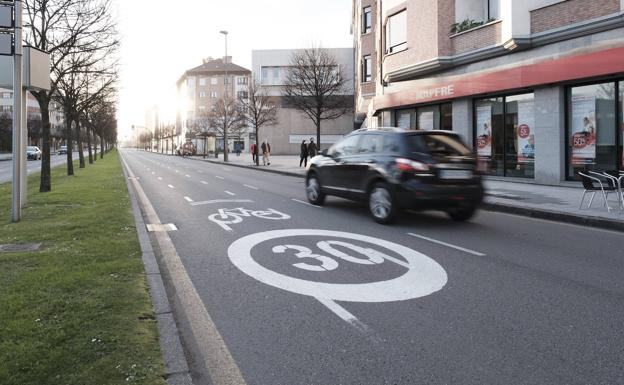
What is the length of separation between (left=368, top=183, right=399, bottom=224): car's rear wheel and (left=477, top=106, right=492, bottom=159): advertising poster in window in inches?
441

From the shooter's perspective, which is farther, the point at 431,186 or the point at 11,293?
the point at 431,186

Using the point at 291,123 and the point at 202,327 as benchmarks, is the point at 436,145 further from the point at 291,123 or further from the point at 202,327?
the point at 291,123

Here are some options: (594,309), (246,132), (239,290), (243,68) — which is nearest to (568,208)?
(594,309)

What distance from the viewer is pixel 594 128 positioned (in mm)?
15727

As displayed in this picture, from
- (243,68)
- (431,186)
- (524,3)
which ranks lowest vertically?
(431,186)

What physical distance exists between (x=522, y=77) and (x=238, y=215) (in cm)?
1111

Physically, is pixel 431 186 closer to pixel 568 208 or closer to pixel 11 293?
pixel 568 208

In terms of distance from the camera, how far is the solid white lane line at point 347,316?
13.7 feet

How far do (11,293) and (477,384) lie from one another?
13.2 ft

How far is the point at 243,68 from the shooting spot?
116 meters

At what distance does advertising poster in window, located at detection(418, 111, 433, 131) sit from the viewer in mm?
23172

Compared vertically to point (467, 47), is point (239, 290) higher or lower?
lower

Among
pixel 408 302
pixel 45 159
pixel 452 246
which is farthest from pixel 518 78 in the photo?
pixel 45 159

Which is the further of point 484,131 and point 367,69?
point 367,69
